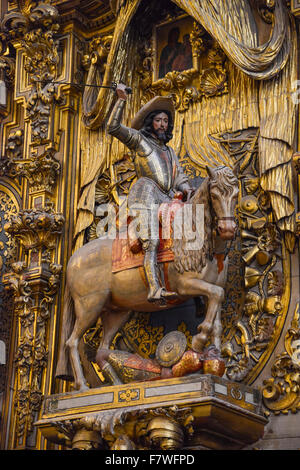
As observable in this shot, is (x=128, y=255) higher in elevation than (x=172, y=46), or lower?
lower

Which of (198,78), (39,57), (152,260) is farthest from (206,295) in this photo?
(39,57)

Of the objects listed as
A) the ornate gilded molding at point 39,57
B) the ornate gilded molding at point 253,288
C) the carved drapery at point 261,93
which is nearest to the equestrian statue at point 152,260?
the ornate gilded molding at point 253,288

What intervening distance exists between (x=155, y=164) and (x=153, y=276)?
1.21m

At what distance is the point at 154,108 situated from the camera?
9.13 meters

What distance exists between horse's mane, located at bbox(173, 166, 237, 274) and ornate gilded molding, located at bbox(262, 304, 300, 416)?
99 cm

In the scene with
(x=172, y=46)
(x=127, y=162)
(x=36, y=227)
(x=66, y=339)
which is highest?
(x=172, y=46)

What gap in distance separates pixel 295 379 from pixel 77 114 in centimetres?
409

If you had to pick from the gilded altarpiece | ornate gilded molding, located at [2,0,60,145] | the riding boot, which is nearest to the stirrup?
the riding boot

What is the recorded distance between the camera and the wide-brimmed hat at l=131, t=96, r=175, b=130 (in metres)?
9.07

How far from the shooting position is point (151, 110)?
9.15 m

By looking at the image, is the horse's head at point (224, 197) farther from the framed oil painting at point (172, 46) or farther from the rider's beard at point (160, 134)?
the framed oil painting at point (172, 46)

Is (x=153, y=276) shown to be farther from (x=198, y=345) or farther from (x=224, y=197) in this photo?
(x=224, y=197)

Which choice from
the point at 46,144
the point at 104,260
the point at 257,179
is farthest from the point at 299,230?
the point at 46,144
